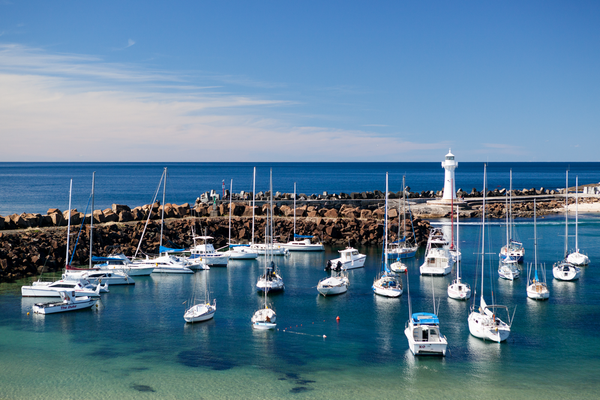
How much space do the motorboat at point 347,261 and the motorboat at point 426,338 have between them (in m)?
19.1

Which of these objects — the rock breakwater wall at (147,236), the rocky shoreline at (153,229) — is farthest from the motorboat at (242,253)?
the rocky shoreline at (153,229)

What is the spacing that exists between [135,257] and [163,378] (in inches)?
974

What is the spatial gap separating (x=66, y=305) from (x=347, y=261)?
21295 millimetres

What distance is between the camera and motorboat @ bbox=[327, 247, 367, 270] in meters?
43.7

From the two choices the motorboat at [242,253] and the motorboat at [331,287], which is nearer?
the motorboat at [331,287]

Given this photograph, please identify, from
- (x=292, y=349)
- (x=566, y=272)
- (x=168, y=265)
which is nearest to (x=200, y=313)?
(x=292, y=349)

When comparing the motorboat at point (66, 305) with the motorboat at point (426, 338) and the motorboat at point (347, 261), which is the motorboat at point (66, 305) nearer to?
the motorboat at point (347, 261)

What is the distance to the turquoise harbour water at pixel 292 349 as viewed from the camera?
21156mm

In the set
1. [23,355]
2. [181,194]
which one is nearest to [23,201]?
[181,194]

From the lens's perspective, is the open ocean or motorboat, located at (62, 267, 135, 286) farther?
motorboat, located at (62, 267, 135, 286)

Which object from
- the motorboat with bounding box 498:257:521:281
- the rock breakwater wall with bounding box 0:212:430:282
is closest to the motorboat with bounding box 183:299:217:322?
the rock breakwater wall with bounding box 0:212:430:282

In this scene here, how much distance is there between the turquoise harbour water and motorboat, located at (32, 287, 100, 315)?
0.58 m

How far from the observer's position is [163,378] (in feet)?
72.0

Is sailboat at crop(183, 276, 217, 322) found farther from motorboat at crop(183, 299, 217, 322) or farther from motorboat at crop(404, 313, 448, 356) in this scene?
motorboat at crop(404, 313, 448, 356)
